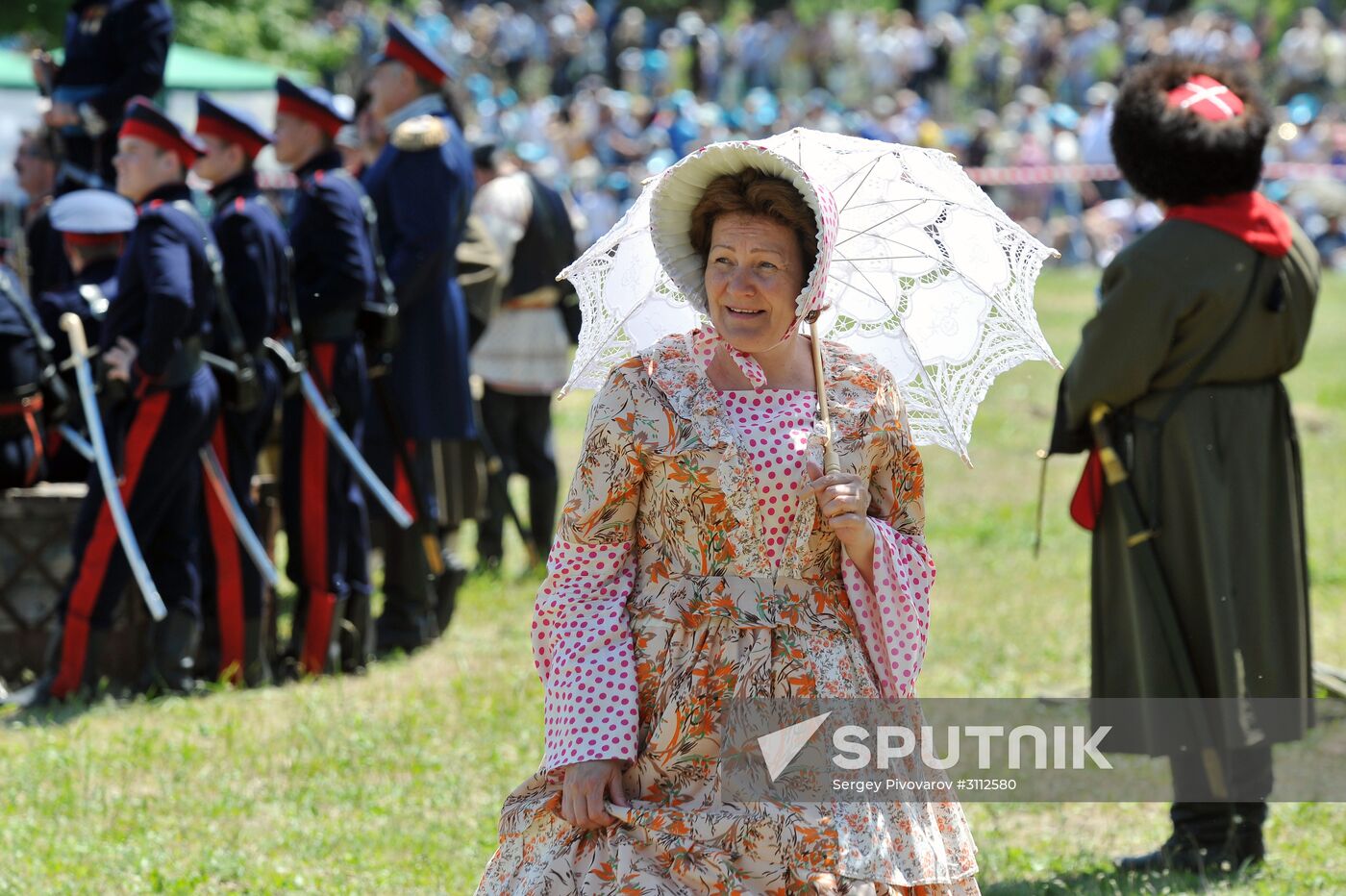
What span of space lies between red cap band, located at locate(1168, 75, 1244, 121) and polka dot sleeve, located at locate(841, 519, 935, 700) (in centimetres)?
204

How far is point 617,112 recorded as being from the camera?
27672 millimetres

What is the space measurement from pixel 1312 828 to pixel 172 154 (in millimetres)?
4308

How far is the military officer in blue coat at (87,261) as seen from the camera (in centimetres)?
684

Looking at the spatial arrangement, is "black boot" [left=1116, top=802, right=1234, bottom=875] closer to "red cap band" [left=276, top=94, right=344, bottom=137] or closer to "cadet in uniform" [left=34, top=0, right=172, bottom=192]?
"red cap band" [left=276, top=94, right=344, bottom=137]

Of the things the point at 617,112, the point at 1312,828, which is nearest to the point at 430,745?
the point at 1312,828

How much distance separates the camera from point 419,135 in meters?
7.41

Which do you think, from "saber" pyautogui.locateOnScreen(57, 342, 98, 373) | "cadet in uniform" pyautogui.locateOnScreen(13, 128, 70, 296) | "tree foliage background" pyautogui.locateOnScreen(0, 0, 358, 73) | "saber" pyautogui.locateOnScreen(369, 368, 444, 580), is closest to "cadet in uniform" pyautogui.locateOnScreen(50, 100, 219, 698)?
"saber" pyautogui.locateOnScreen(57, 342, 98, 373)

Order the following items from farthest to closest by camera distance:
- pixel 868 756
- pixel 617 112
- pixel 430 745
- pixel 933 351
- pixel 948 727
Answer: pixel 617 112 < pixel 430 745 < pixel 948 727 < pixel 933 351 < pixel 868 756

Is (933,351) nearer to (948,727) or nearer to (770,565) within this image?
(770,565)

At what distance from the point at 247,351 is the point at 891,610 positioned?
3.83m

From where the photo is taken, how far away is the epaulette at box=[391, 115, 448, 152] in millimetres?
7410

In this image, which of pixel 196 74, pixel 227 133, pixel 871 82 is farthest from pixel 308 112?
pixel 871 82

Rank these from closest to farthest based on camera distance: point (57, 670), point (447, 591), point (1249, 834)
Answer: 1. point (1249, 834)
2. point (57, 670)
3. point (447, 591)

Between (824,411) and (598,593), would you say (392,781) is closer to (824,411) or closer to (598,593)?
(598,593)
